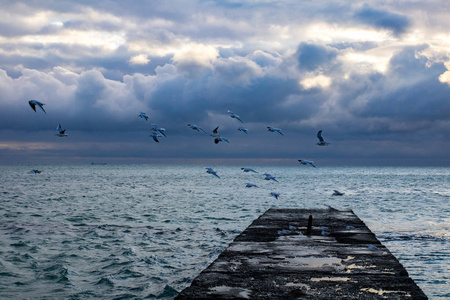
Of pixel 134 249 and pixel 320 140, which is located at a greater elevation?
pixel 320 140

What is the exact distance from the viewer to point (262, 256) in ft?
39.1

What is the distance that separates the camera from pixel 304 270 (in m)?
10.2

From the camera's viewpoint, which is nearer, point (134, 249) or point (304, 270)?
point (304, 270)

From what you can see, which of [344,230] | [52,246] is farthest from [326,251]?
[52,246]

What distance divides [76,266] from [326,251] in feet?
31.0

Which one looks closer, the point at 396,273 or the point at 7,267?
the point at 396,273

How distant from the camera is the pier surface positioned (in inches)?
330

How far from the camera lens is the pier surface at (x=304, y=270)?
27.5 feet

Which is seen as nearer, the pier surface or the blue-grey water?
the pier surface

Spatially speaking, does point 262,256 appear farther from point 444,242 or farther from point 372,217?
point 372,217

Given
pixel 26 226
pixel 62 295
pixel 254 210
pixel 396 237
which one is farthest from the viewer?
pixel 254 210

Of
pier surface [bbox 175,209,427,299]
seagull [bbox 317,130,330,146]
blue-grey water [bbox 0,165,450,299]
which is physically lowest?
blue-grey water [bbox 0,165,450,299]

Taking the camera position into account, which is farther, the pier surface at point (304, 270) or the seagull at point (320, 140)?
the seagull at point (320, 140)

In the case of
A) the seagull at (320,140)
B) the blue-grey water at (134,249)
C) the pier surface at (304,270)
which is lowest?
the blue-grey water at (134,249)
